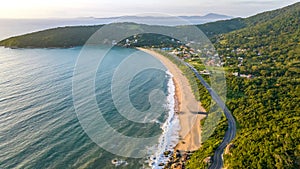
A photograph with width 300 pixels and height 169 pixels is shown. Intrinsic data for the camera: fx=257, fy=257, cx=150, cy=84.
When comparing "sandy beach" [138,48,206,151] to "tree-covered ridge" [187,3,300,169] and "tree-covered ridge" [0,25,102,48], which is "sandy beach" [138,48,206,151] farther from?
"tree-covered ridge" [0,25,102,48]

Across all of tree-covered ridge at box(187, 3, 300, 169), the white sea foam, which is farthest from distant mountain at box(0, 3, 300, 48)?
the white sea foam

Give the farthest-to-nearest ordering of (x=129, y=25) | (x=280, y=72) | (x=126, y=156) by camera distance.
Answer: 1. (x=129, y=25)
2. (x=280, y=72)
3. (x=126, y=156)

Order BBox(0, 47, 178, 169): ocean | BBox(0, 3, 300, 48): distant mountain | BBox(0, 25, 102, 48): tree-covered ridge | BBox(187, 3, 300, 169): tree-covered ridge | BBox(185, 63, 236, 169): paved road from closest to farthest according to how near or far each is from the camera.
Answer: BBox(187, 3, 300, 169): tree-covered ridge < BBox(185, 63, 236, 169): paved road < BBox(0, 47, 178, 169): ocean < BBox(0, 25, 102, 48): tree-covered ridge < BBox(0, 3, 300, 48): distant mountain

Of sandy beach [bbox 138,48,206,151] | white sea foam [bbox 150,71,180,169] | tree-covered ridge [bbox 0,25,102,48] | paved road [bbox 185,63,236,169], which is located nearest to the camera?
paved road [bbox 185,63,236,169]

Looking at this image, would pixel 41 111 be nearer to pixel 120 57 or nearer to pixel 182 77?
pixel 182 77

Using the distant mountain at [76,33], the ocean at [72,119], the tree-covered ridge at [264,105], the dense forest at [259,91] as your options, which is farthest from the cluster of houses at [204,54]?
the ocean at [72,119]

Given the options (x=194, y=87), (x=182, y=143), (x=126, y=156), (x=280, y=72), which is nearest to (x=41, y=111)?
(x=126, y=156)

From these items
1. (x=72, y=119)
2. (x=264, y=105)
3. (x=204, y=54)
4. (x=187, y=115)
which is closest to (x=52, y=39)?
(x=204, y=54)
